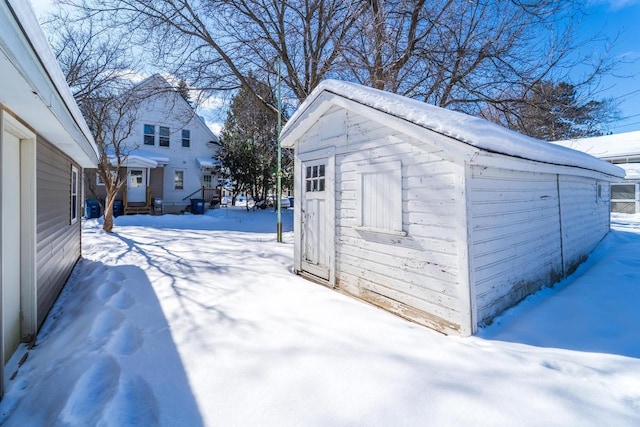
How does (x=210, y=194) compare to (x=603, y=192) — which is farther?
(x=210, y=194)

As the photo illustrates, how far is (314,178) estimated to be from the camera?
5500 millimetres

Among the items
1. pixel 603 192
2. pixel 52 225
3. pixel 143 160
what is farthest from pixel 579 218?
pixel 143 160

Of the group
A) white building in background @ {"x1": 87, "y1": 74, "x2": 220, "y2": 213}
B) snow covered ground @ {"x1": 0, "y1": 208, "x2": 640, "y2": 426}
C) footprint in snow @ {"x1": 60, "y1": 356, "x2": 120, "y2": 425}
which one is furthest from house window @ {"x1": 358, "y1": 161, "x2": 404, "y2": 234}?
white building in background @ {"x1": 87, "y1": 74, "x2": 220, "y2": 213}

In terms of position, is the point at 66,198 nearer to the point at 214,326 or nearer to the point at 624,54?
the point at 214,326

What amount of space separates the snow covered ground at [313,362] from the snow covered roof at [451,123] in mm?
1867

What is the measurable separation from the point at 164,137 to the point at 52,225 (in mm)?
14283

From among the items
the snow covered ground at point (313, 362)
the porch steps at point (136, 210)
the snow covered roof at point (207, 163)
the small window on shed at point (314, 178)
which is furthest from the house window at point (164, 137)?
the small window on shed at point (314, 178)

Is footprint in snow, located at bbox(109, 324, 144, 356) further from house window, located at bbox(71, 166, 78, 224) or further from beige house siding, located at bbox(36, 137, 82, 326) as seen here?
house window, located at bbox(71, 166, 78, 224)

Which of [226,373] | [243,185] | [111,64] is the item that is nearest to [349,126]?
[226,373]

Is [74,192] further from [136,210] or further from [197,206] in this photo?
[197,206]

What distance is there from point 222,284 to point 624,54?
1126 cm

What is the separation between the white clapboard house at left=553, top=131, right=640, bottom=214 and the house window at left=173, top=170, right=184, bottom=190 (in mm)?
19370

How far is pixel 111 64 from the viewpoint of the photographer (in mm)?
12844

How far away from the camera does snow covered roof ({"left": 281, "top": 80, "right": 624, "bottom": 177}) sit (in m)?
Result: 3.01
